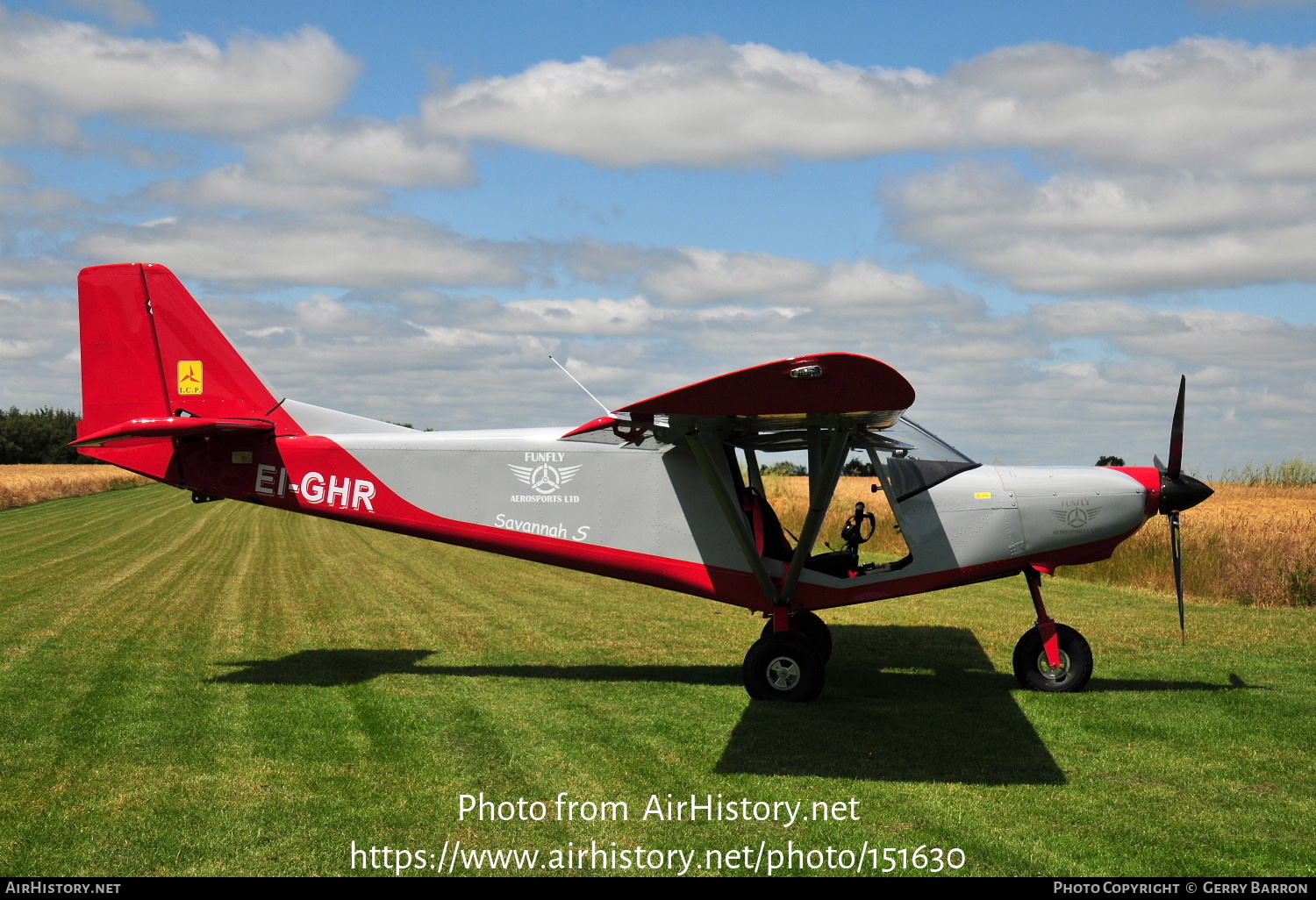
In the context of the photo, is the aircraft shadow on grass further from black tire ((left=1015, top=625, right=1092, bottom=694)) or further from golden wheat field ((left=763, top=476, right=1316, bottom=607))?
golden wheat field ((left=763, top=476, right=1316, bottom=607))

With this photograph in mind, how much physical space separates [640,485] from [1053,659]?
4207mm

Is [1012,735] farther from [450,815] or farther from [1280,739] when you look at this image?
[450,815]

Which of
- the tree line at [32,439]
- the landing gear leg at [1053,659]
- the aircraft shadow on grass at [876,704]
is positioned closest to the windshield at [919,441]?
the landing gear leg at [1053,659]

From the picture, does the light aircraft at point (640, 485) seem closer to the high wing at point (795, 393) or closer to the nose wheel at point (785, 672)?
the nose wheel at point (785, 672)

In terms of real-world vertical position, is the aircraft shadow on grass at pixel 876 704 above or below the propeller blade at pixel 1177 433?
below

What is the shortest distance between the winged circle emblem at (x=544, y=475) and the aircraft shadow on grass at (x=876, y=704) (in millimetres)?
1971

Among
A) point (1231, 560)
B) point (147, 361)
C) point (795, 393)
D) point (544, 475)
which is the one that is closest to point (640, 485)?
point (544, 475)

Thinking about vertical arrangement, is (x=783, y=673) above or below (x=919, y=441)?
below

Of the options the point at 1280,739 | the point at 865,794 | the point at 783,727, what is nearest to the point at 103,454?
the point at 783,727

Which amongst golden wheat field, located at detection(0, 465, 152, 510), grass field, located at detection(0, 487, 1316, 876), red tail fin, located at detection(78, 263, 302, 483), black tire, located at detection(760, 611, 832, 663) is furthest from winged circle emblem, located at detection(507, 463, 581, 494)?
golden wheat field, located at detection(0, 465, 152, 510)

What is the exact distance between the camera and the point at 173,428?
9367mm

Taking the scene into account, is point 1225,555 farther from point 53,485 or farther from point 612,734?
point 53,485

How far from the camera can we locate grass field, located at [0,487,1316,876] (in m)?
5.41

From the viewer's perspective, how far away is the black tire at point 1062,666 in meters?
9.02
